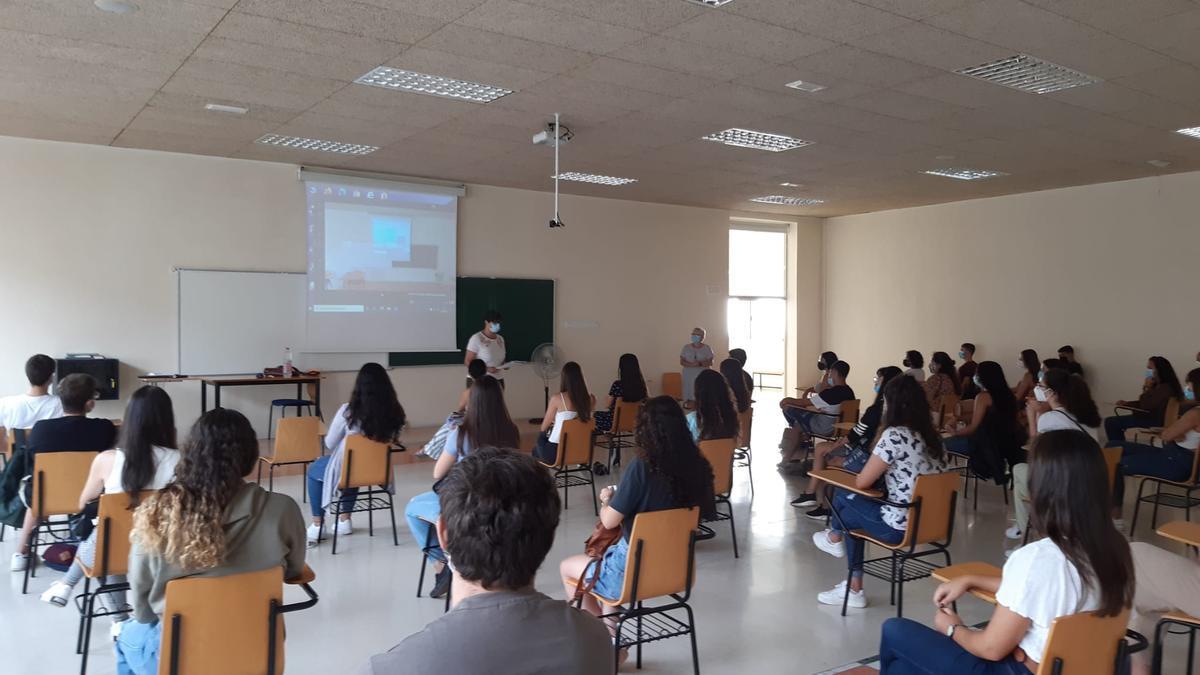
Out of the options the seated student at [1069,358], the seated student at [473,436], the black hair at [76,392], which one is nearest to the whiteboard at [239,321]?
the black hair at [76,392]

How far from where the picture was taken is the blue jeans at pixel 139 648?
7.80 ft

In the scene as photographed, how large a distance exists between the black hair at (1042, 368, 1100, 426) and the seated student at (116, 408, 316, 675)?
4504 millimetres

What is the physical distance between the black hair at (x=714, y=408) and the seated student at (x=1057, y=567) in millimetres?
2938

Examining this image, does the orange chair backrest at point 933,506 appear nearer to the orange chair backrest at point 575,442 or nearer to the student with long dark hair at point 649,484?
the student with long dark hair at point 649,484

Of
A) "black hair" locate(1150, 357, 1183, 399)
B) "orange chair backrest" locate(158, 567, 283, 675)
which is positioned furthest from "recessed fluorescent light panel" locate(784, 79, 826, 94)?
"black hair" locate(1150, 357, 1183, 399)

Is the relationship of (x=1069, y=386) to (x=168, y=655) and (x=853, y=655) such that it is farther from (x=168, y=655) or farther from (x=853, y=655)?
(x=168, y=655)

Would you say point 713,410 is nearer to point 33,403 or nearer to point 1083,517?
point 1083,517

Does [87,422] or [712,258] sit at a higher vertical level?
[712,258]

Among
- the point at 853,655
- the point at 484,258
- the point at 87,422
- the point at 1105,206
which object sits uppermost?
the point at 1105,206

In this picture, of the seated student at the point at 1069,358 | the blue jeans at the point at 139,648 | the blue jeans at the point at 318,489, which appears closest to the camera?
the blue jeans at the point at 139,648

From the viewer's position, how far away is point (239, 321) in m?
8.59

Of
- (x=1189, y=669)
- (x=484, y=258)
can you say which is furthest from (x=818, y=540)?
(x=484, y=258)

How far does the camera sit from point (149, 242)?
8102 mm

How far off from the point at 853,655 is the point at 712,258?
357 inches
